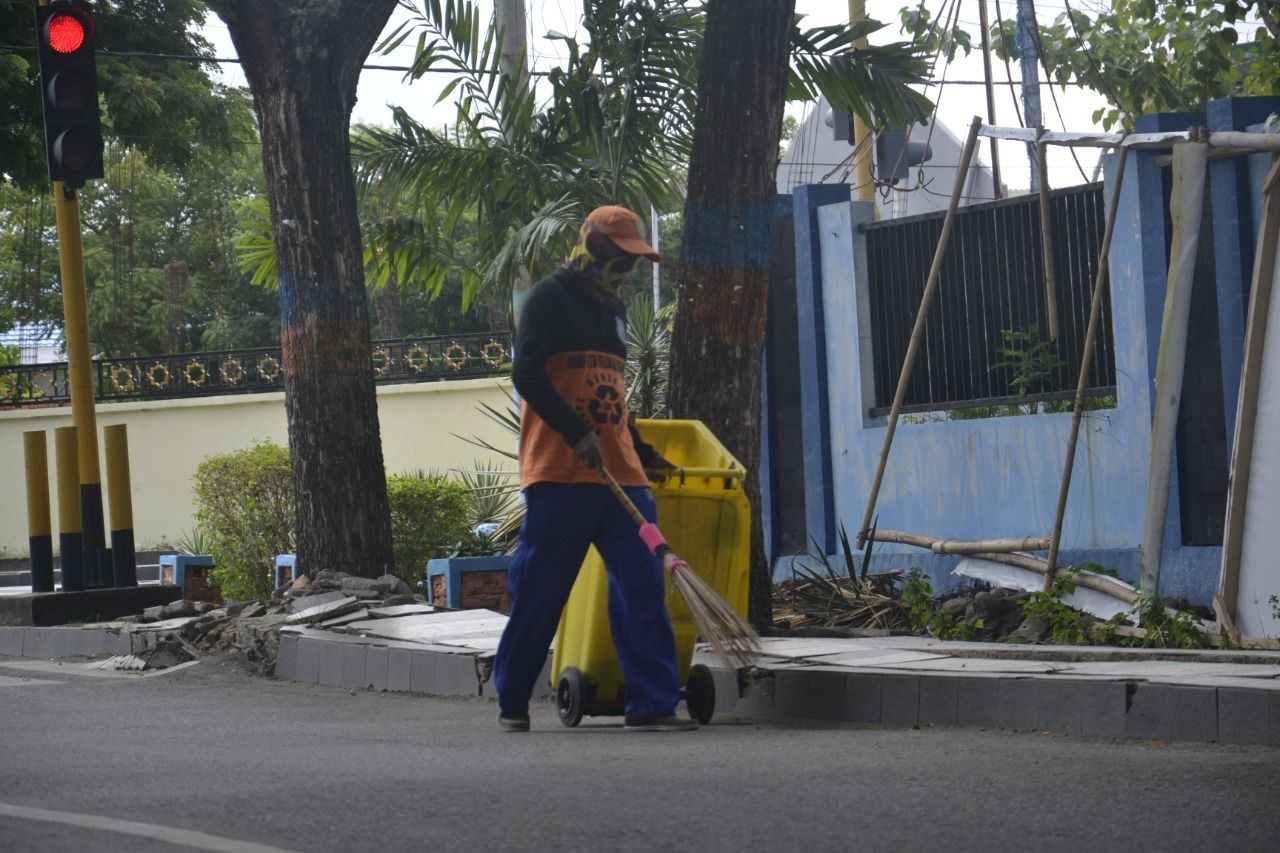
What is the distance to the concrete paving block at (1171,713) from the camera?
598cm

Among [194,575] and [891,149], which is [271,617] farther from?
[891,149]

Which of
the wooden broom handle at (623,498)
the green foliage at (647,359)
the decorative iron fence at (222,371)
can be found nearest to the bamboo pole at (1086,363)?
the wooden broom handle at (623,498)

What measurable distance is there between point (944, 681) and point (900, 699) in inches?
8.5

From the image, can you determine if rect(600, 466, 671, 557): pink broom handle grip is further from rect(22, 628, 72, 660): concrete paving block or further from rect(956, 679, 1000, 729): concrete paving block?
rect(22, 628, 72, 660): concrete paving block

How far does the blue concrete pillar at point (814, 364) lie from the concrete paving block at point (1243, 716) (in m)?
5.74

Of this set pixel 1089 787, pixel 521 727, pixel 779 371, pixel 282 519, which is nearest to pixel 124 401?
pixel 282 519

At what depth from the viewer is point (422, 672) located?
8891 mm

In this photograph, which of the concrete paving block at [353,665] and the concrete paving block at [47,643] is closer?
the concrete paving block at [353,665]

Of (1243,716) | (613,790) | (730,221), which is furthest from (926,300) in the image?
(613,790)

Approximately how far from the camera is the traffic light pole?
1205 cm

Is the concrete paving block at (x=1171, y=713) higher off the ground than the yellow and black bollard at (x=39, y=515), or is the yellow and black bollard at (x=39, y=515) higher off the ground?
the yellow and black bollard at (x=39, y=515)

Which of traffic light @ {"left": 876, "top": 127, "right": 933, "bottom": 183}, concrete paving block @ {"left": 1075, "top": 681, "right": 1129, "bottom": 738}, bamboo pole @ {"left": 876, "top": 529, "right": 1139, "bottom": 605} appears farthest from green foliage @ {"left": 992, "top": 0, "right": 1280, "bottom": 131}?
concrete paving block @ {"left": 1075, "top": 681, "right": 1129, "bottom": 738}

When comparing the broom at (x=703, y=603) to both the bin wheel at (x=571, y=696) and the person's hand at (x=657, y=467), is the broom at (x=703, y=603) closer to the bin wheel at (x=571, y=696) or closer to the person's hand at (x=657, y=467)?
the person's hand at (x=657, y=467)

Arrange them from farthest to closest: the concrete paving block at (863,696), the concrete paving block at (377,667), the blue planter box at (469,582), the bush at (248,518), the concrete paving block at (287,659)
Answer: the bush at (248,518) < the blue planter box at (469,582) < the concrete paving block at (287,659) < the concrete paving block at (377,667) < the concrete paving block at (863,696)
